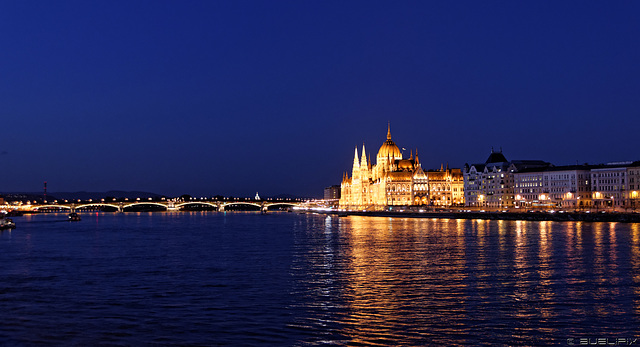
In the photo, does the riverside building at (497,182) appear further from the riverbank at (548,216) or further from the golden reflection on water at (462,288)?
the golden reflection on water at (462,288)

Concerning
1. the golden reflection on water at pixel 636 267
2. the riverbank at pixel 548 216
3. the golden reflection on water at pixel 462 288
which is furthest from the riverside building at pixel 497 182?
the golden reflection on water at pixel 462 288

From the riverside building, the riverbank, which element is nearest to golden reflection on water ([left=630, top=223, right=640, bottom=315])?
the riverbank

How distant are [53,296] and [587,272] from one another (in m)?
23.7

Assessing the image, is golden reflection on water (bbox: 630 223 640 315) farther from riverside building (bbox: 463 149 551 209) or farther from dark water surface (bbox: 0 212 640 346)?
riverside building (bbox: 463 149 551 209)

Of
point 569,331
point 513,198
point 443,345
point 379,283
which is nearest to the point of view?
point 443,345

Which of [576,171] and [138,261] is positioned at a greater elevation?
[576,171]

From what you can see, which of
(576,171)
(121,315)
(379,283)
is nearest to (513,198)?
(576,171)

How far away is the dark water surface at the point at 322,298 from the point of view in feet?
62.5

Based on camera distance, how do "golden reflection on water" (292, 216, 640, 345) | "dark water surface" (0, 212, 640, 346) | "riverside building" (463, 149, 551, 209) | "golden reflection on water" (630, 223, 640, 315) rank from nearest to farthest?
1. "dark water surface" (0, 212, 640, 346)
2. "golden reflection on water" (292, 216, 640, 345)
3. "golden reflection on water" (630, 223, 640, 315)
4. "riverside building" (463, 149, 551, 209)

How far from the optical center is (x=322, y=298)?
25.1 metres

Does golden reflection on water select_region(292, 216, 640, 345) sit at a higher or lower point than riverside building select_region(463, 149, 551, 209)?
lower

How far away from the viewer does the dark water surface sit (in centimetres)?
1906

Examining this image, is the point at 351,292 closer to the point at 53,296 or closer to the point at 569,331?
the point at 569,331

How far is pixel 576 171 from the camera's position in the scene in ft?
425
